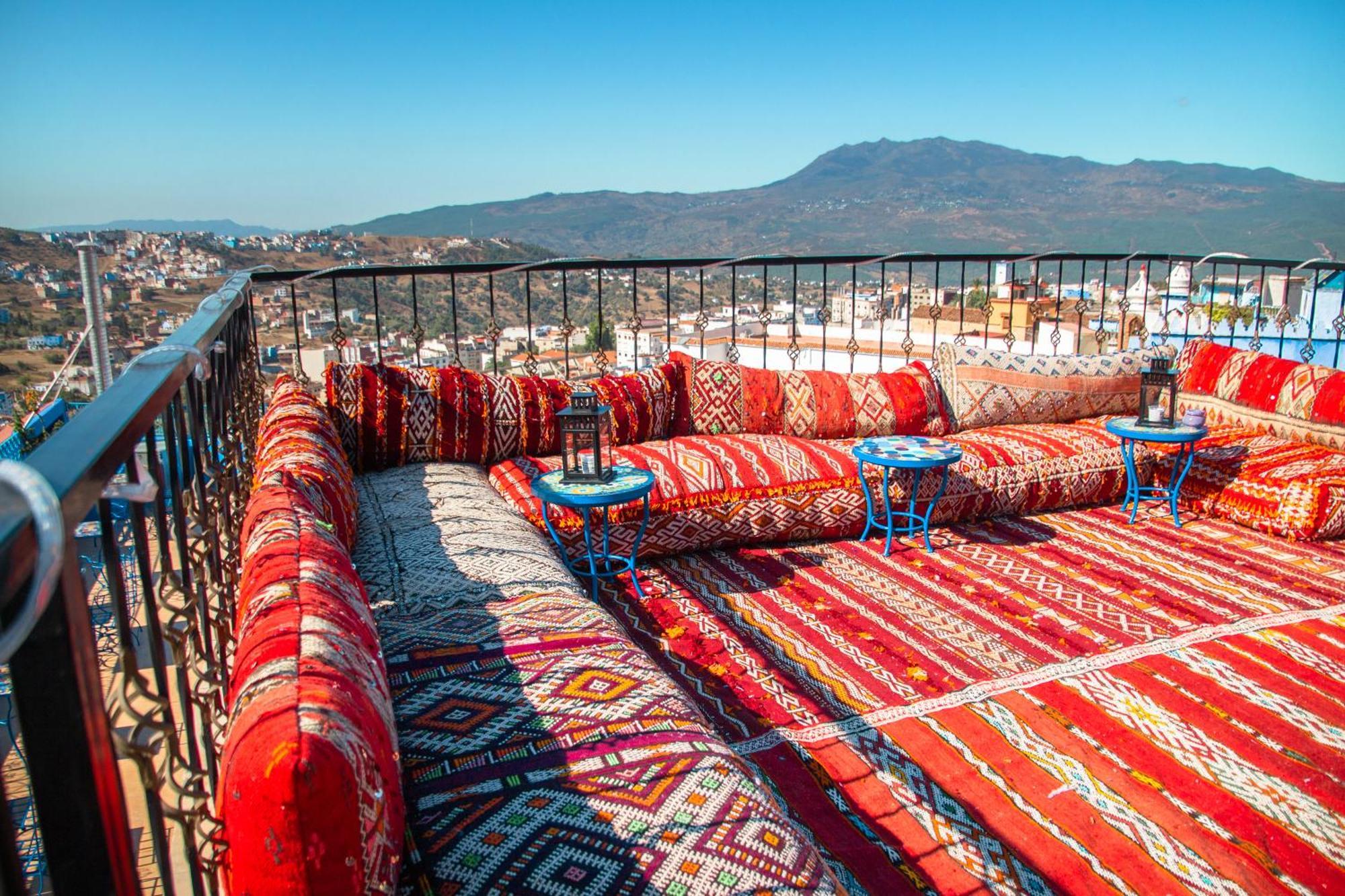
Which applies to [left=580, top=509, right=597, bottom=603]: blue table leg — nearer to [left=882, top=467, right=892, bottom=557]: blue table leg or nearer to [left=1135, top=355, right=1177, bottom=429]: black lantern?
[left=882, top=467, right=892, bottom=557]: blue table leg

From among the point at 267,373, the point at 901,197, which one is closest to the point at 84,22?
the point at 267,373

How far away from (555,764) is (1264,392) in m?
4.55

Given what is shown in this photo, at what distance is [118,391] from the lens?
893mm

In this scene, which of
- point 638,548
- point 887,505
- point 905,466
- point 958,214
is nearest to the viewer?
point 638,548

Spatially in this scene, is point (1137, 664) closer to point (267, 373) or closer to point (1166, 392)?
point (1166, 392)

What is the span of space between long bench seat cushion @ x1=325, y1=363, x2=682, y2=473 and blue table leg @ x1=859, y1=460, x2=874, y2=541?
1099 mm

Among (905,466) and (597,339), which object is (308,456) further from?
(597,339)

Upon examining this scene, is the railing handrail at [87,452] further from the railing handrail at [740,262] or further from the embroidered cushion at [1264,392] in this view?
the embroidered cushion at [1264,392]

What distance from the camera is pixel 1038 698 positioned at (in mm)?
2498

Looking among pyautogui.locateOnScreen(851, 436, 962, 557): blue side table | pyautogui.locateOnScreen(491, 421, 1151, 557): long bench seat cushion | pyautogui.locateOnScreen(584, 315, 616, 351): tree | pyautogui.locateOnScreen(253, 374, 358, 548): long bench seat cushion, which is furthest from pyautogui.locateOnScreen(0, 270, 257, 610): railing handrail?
pyautogui.locateOnScreen(584, 315, 616, 351): tree

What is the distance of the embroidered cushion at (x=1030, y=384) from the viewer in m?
4.58

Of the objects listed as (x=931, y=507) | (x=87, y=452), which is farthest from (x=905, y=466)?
(x=87, y=452)

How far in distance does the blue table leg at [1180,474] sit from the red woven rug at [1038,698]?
215mm

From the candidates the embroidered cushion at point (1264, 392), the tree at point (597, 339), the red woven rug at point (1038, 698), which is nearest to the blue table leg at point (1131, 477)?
the red woven rug at point (1038, 698)
